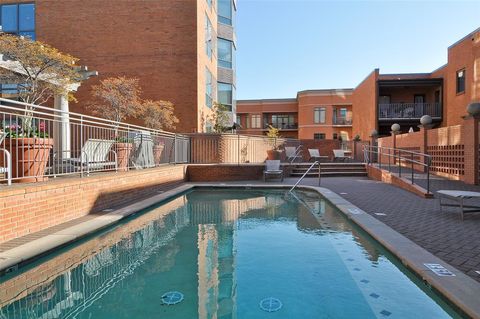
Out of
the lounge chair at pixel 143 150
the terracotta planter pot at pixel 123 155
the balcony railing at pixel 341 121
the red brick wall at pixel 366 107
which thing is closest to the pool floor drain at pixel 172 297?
the terracotta planter pot at pixel 123 155

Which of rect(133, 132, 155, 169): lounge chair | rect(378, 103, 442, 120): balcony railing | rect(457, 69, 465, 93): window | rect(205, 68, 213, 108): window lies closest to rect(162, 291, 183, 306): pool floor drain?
rect(133, 132, 155, 169): lounge chair

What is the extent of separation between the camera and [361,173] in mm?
16625

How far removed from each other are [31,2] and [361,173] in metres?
20.4

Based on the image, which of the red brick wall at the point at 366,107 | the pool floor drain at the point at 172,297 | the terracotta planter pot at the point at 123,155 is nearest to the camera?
the pool floor drain at the point at 172,297

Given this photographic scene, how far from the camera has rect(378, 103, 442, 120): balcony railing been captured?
2580 centimetres

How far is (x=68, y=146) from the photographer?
863 centimetres

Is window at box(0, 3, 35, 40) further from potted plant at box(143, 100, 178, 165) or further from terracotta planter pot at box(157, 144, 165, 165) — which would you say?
terracotta planter pot at box(157, 144, 165, 165)

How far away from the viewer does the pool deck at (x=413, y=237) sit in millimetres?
3501

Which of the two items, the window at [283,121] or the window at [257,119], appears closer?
the window at [283,121]

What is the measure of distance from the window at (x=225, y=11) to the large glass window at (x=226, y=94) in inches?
179

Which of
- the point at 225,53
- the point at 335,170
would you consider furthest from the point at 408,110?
the point at 225,53

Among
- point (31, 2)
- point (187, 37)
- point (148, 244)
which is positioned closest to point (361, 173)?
point (187, 37)

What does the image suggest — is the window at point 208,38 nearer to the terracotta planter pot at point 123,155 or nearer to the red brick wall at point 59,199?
the terracotta planter pot at point 123,155

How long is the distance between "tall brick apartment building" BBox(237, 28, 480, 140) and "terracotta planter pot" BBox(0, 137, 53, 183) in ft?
64.5
